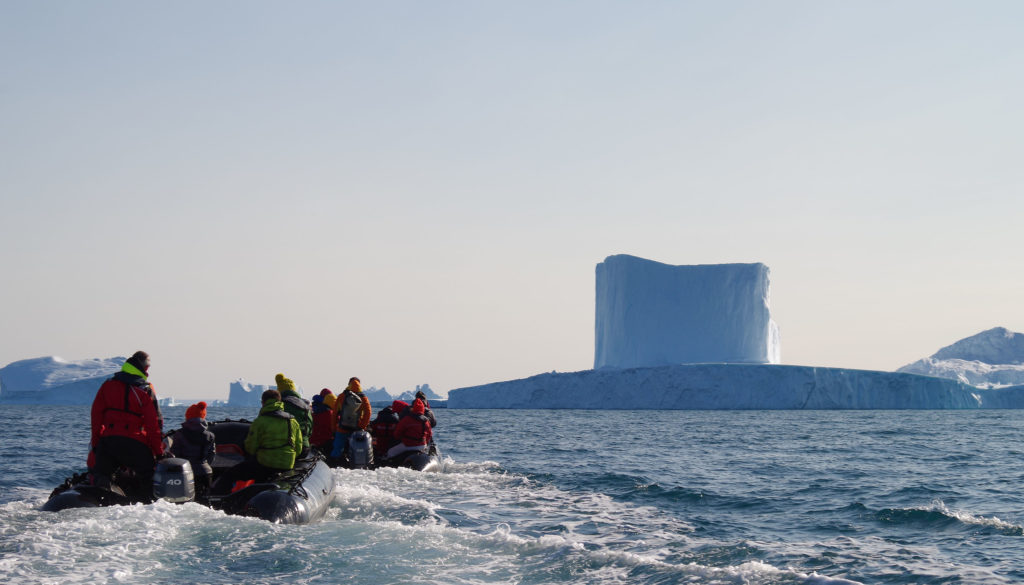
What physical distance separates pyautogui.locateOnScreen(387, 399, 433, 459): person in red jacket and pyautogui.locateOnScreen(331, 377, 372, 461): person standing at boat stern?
0.65 metres

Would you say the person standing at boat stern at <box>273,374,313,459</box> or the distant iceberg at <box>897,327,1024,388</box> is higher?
the distant iceberg at <box>897,327,1024,388</box>

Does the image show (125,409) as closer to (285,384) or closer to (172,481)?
(172,481)

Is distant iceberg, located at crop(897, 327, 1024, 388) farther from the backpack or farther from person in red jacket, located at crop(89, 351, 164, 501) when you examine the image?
person in red jacket, located at crop(89, 351, 164, 501)

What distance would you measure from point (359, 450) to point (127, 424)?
18.5 feet

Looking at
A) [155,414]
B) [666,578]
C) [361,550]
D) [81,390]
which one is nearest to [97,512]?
[155,414]

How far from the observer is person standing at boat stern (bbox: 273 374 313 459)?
11.3 m

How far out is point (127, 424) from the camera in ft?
27.8

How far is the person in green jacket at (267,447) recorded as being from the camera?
9648mm

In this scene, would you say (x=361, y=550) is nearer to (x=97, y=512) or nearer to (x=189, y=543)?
(x=189, y=543)

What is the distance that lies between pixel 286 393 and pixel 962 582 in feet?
25.2

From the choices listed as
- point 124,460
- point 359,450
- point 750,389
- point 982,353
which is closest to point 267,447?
point 124,460

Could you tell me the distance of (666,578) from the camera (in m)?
7.43

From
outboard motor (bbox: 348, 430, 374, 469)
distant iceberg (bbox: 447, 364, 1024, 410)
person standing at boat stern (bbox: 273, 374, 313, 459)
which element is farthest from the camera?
distant iceberg (bbox: 447, 364, 1024, 410)

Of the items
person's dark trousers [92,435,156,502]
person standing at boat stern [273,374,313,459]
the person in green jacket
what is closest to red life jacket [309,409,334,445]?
person standing at boat stern [273,374,313,459]
